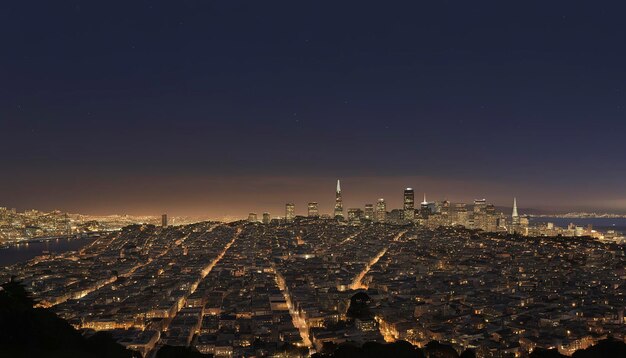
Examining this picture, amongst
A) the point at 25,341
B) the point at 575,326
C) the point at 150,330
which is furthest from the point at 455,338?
the point at 25,341

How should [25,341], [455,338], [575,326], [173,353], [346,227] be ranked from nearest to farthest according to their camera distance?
1. [25,341]
2. [173,353]
3. [455,338]
4. [575,326]
5. [346,227]

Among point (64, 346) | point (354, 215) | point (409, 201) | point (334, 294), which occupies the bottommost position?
point (334, 294)

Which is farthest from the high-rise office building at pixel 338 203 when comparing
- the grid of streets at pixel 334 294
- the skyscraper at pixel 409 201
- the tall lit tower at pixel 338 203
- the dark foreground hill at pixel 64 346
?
the dark foreground hill at pixel 64 346

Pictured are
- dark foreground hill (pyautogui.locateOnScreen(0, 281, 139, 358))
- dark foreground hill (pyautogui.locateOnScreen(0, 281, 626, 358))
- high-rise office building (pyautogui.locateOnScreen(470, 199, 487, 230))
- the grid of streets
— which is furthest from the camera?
high-rise office building (pyautogui.locateOnScreen(470, 199, 487, 230))

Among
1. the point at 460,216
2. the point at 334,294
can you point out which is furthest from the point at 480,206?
the point at 334,294

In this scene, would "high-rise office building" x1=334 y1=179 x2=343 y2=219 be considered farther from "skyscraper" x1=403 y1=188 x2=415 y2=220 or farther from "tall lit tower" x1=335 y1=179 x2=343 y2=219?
"skyscraper" x1=403 y1=188 x2=415 y2=220

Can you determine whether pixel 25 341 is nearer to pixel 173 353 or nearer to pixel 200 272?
pixel 173 353

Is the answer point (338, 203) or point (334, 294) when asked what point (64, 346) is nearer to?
point (334, 294)

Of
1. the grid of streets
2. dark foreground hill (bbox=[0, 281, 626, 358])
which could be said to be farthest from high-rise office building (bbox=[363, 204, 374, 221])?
dark foreground hill (bbox=[0, 281, 626, 358])
